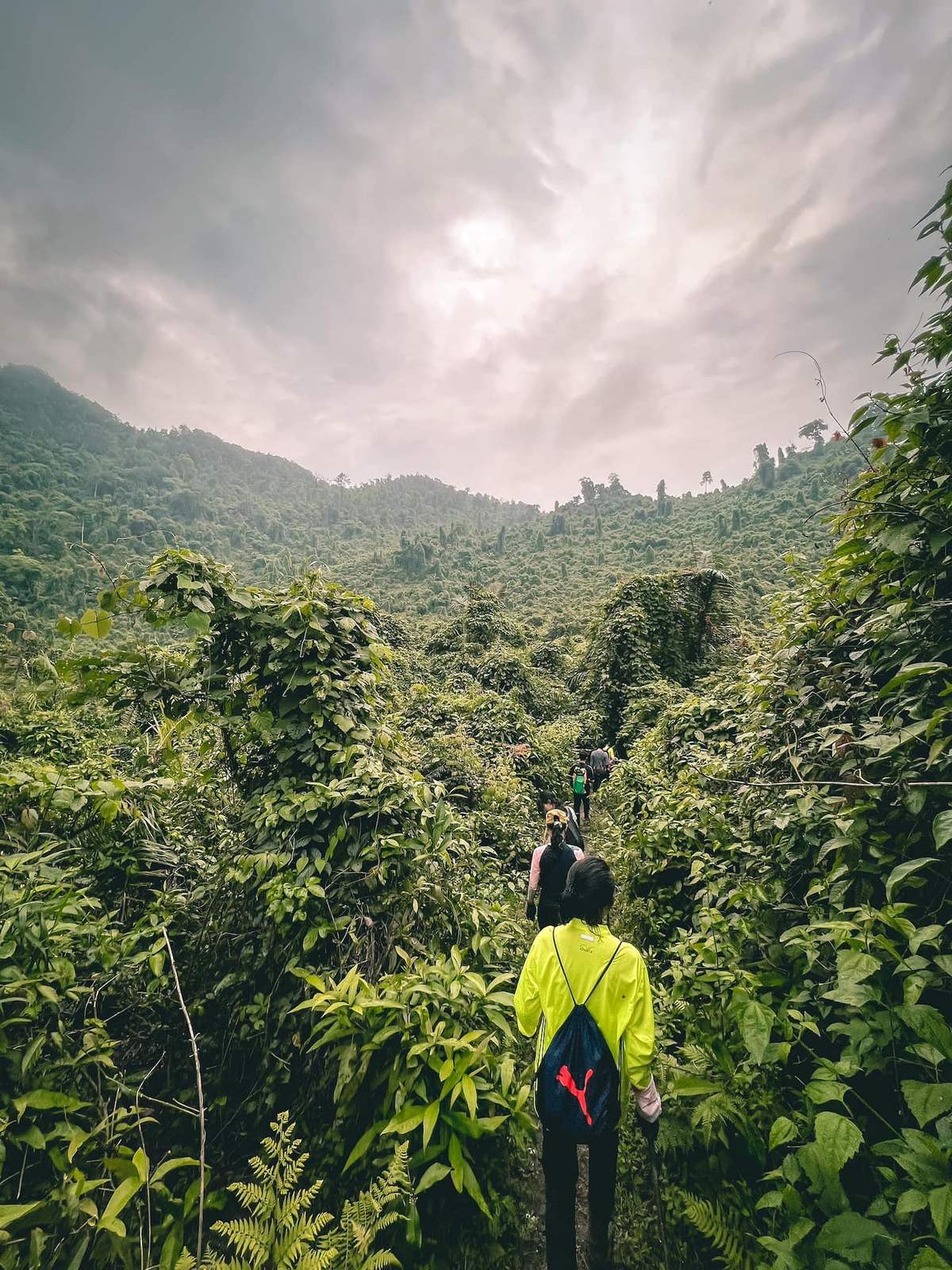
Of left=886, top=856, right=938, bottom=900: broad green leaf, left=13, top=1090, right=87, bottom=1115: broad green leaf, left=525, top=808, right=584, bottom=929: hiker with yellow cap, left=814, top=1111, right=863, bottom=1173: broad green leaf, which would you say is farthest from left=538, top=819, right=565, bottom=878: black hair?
left=13, top=1090, right=87, bottom=1115: broad green leaf

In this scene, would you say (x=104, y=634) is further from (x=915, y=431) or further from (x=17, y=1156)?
(x=915, y=431)

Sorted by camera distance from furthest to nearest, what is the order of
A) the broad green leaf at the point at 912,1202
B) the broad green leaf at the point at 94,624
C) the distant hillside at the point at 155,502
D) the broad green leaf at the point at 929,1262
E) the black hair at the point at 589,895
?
1. the distant hillside at the point at 155,502
2. the broad green leaf at the point at 94,624
3. the black hair at the point at 589,895
4. the broad green leaf at the point at 912,1202
5. the broad green leaf at the point at 929,1262

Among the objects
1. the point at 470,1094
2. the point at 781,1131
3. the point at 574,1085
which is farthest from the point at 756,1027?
the point at 470,1094

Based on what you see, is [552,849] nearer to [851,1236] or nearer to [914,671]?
[851,1236]

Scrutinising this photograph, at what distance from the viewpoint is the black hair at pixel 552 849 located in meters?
4.09

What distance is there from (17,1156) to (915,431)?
4907 millimetres

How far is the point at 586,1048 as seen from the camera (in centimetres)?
201

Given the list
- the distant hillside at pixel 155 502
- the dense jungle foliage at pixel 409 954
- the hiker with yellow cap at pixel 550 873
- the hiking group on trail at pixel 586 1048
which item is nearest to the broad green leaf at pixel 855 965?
the dense jungle foliage at pixel 409 954

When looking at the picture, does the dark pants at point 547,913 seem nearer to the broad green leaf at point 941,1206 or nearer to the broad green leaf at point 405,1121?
the broad green leaf at point 405,1121

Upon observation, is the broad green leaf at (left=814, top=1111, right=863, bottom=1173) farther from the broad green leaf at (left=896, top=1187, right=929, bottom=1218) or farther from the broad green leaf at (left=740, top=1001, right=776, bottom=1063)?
the broad green leaf at (left=740, top=1001, right=776, bottom=1063)

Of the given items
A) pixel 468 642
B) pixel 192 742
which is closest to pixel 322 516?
pixel 468 642

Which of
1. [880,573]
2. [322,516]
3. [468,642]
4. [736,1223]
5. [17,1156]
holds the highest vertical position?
[322,516]

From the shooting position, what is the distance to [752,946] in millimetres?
2781

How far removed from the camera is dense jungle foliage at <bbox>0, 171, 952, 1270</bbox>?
173 cm
